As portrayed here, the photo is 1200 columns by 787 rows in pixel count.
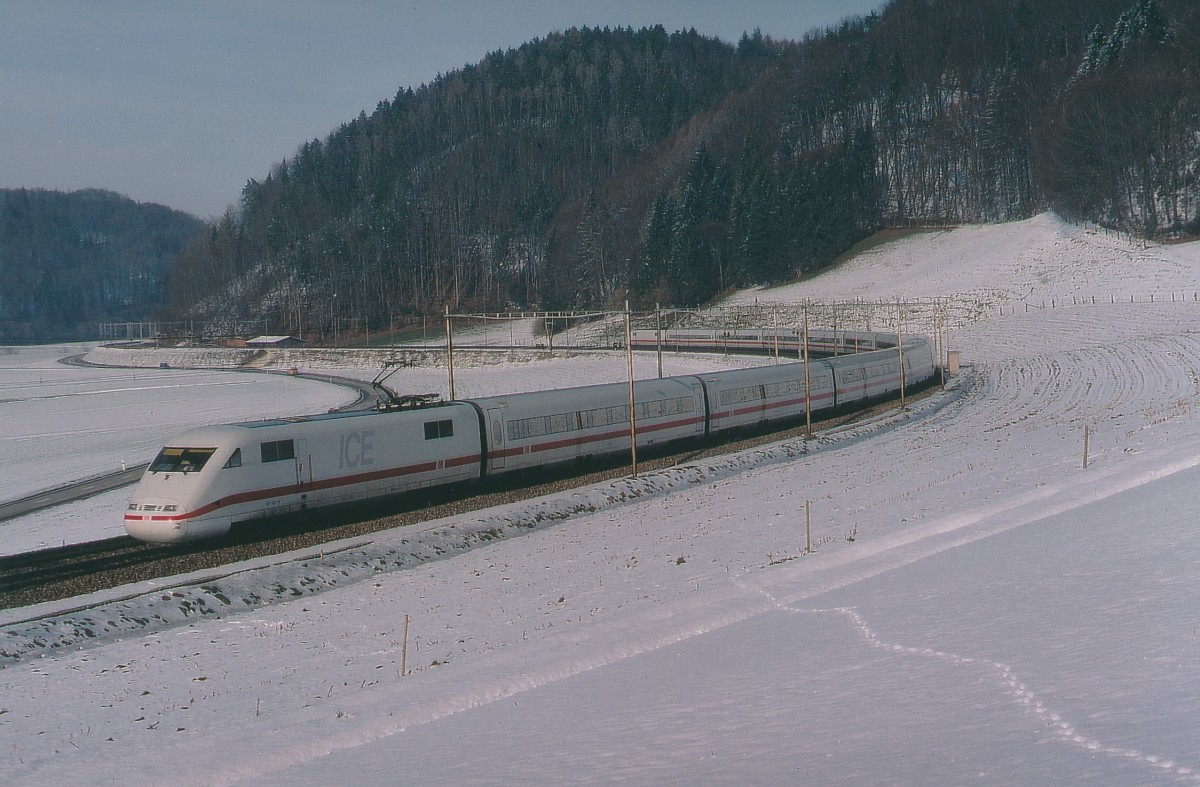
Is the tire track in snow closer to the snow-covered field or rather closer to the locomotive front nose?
the snow-covered field

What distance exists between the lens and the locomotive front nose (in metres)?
22.0

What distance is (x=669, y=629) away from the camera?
46.6 feet

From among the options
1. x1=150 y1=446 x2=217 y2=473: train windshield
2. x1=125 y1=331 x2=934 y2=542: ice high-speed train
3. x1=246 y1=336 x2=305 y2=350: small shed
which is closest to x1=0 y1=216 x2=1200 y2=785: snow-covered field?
x1=125 y1=331 x2=934 y2=542: ice high-speed train

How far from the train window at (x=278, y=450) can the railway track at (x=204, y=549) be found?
1603 millimetres

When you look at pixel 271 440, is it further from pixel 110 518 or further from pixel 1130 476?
pixel 1130 476

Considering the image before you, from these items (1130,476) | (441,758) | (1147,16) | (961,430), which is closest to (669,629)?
(441,758)

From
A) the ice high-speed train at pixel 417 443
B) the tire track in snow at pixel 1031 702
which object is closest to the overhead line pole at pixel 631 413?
the ice high-speed train at pixel 417 443

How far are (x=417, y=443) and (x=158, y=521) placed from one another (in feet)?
24.4

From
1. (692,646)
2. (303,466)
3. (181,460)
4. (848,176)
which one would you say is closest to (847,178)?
(848,176)

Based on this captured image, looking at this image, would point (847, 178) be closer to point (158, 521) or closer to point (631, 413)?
point (631, 413)

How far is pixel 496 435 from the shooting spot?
2972 cm

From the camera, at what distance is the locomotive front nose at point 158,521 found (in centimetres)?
2203

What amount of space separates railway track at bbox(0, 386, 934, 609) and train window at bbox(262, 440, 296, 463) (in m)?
1.60

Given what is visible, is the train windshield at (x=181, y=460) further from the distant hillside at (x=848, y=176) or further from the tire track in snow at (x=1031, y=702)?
the distant hillside at (x=848, y=176)
